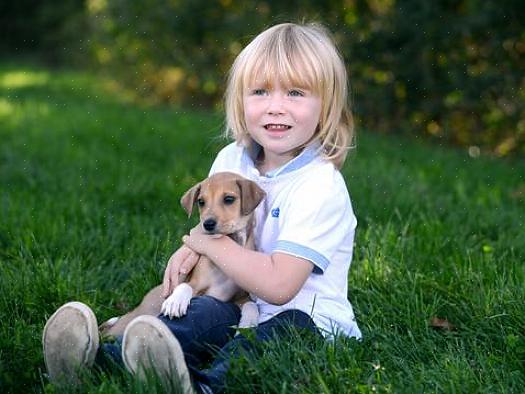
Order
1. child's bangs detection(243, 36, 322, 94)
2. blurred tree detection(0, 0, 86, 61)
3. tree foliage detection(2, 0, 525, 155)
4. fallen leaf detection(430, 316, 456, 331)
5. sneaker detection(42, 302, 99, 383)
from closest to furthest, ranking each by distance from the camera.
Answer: sneaker detection(42, 302, 99, 383) < child's bangs detection(243, 36, 322, 94) < fallen leaf detection(430, 316, 456, 331) < tree foliage detection(2, 0, 525, 155) < blurred tree detection(0, 0, 86, 61)

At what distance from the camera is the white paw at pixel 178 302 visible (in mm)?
3314

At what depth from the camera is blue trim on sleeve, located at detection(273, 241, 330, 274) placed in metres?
3.33

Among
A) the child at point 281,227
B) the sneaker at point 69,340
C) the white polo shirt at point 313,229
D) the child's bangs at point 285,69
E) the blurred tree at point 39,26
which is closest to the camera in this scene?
the sneaker at point 69,340

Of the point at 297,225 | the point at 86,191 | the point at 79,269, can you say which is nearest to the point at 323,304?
the point at 297,225

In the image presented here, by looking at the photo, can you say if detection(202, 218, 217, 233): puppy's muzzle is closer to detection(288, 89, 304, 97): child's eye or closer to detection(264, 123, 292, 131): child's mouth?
detection(264, 123, 292, 131): child's mouth

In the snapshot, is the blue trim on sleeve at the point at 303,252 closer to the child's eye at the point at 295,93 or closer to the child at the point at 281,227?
the child at the point at 281,227

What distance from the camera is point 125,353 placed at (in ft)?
10.1

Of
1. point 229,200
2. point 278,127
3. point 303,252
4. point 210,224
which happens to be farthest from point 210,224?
point 278,127

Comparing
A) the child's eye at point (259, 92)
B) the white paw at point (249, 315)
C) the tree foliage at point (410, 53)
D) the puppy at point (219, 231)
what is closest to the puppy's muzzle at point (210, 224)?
the puppy at point (219, 231)

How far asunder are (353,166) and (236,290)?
3919mm

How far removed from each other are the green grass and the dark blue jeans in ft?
0.36

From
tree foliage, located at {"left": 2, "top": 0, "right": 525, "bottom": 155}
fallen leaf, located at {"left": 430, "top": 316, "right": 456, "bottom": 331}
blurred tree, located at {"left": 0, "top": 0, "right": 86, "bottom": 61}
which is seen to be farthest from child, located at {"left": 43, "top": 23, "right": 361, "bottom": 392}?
blurred tree, located at {"left": 0, "top": 0, "right": 86, "bottom": 61}

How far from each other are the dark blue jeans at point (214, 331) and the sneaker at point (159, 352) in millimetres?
184

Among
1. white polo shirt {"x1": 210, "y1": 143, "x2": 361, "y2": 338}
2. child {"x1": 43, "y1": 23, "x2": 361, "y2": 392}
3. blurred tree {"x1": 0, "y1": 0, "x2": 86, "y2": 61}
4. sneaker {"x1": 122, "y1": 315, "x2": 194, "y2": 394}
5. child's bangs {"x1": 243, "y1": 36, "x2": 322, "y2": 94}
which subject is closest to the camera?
sneaker {"x1": 122, "y1": 315, "x2": 194, "y2": 394}
